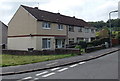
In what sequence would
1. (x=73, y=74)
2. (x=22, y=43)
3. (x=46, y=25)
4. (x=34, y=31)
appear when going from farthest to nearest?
(x=46, y=25)
(x=22, y=43)
(x=34, y=31)
(x=73, y=74)

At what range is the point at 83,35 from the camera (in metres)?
43.2

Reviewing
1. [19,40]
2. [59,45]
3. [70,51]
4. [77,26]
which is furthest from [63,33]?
[70,51]

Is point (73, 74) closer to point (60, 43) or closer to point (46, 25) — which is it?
point (46, 25)

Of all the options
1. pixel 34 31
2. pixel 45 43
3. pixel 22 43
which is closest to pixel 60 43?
pixel 45 43

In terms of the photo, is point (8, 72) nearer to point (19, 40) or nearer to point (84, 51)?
point (84, 51)

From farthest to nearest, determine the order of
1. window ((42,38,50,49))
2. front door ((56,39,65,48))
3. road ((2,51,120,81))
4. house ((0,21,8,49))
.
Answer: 1. house ((0,21,8,49))
2. front door ((56,39,65,48))
3. window ((42,38,50,49))
4. road ((2,51,120,81))

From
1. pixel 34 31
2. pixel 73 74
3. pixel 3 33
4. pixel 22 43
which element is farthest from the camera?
pixel 3 33

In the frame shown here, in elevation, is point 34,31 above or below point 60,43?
above

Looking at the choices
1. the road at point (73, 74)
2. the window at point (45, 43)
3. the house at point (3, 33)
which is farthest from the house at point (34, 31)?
the road at point (73, 74)

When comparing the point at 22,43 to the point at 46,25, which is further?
the point at 46,25

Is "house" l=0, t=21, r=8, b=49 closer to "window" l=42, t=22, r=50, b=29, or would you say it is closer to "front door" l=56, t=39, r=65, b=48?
"front door" l=56, t=39, r=65, b=48

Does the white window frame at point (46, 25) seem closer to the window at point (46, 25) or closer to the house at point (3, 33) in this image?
the window at point (46, 25)

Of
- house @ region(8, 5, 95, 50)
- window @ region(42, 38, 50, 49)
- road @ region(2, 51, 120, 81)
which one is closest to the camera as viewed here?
road @ region(2, 51, 120, 81)

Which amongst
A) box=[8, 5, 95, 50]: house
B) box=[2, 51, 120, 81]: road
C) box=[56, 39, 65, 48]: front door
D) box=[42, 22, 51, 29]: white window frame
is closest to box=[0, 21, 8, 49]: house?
box=[8, 5, 95, 50]: house
